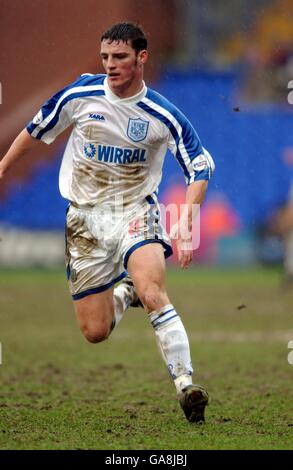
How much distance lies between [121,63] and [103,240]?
1307 millimetres

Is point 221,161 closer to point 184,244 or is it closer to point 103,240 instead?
point 103,240

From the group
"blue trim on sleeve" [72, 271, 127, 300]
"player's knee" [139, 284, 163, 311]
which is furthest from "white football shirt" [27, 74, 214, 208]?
"player's knee" [139, 284, 163, 311]

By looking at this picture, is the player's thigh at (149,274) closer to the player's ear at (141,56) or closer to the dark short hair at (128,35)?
the player's ear at (141,56)

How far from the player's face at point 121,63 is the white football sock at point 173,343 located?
5.07 feet

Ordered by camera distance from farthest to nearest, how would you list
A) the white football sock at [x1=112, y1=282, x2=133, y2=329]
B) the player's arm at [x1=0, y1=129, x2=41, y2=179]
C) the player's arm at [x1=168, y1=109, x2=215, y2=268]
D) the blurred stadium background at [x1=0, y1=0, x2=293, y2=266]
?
the blurred stadium background at [x1=0, y1=0, x2=293, y2=266] → the white football sock at [x1=112, y1=282, x2=133, y2=329] → the player's arm at [x1=0, y1=129, x2=41, y2=179] → the player's arm at [x1=168, y1=109, x2=215, y2=268]

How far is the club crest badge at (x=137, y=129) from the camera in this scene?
7176mm

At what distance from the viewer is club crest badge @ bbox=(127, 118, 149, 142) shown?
7176 millimetres

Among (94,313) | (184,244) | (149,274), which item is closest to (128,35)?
(184,244)

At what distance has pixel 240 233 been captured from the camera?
20594 millimetres

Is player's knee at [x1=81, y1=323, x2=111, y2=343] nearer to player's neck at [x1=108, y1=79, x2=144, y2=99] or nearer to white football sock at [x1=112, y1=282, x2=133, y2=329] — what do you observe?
white football sock at [x1=112, y1=282, x2=133, y2=329]

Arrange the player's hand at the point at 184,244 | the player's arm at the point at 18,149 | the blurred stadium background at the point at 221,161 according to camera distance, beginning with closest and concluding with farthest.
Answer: the player's hand at the point at 184,244 → the player's arm at the point at 18,149 → the blurred stadium background at the point at 221,161

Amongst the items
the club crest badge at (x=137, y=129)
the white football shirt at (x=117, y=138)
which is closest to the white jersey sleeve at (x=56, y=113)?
the white football shirt at (x=117, y=138)

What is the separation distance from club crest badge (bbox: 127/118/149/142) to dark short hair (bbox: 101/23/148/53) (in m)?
0.50
